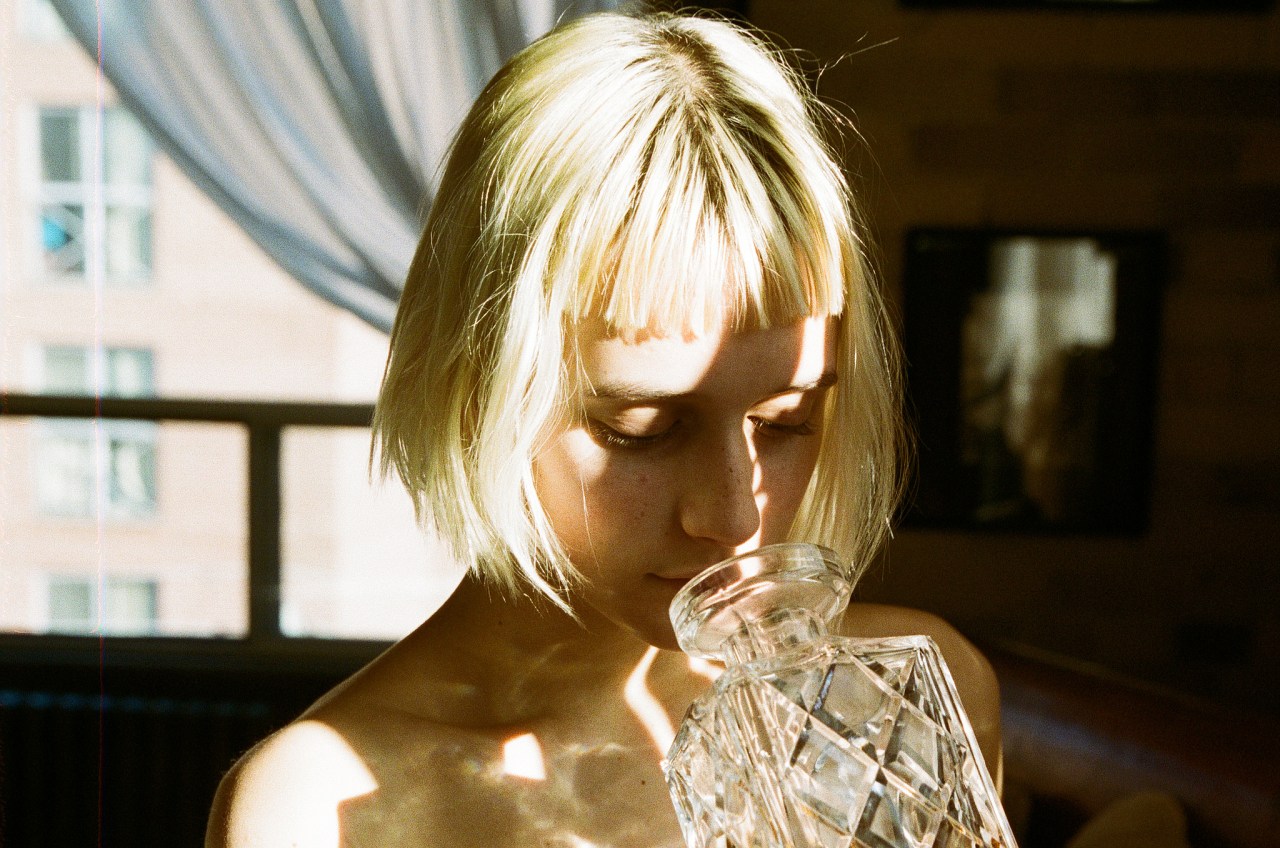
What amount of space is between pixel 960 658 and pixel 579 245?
57cm

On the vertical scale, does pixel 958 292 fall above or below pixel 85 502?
above

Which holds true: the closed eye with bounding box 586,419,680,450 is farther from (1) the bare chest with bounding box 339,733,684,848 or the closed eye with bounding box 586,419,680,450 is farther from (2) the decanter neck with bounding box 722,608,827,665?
(1) the bare chest with bounding box 339,733,684,848

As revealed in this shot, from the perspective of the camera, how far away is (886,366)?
868 millimetres

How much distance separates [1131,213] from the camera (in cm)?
281

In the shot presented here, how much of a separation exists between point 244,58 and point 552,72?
1.83m

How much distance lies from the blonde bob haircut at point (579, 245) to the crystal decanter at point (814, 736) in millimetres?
142

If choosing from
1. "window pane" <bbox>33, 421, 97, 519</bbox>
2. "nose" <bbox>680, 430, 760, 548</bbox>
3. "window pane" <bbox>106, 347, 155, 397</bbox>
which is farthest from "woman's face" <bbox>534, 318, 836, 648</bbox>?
"window pane" <bbox>106, 347, 155, 397</bbox>

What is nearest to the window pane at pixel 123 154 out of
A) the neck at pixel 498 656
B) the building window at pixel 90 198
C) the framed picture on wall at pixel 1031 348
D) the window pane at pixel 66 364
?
the building window at pixel 90 198

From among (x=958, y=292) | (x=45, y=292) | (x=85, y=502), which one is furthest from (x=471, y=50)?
(x=45, y=292)

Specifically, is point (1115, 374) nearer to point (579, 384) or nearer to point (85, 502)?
point (579, 384)

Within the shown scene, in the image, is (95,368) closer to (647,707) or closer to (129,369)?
(129,369)

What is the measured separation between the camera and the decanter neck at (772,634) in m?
0.60

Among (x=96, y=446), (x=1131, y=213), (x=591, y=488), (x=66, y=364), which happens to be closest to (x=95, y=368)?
(x=66, y=364)

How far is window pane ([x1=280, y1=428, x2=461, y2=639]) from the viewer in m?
3.17
